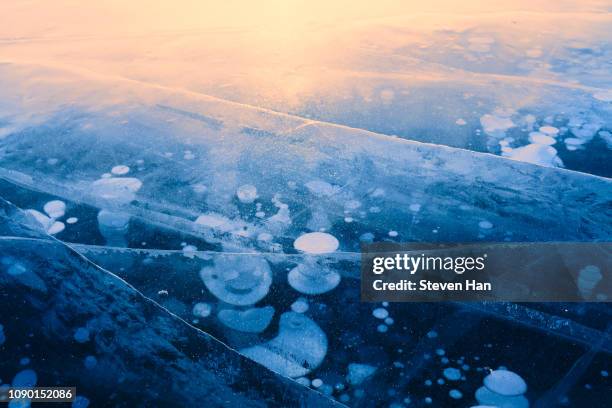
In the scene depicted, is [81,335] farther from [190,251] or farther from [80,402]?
[190,251]

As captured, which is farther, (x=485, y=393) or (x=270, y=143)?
(x=270, y=143)

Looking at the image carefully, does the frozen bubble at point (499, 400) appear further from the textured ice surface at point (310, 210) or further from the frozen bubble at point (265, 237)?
the frozen bubble at point (265, 237)

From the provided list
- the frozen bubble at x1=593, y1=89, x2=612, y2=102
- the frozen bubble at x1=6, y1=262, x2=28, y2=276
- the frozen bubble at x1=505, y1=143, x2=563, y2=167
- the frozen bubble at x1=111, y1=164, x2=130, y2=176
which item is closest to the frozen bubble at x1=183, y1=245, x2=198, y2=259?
the frozen bubble at x1=6, y1=262, x2=28, y2=276

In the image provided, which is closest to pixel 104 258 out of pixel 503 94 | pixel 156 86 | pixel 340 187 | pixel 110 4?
pixel 340 187

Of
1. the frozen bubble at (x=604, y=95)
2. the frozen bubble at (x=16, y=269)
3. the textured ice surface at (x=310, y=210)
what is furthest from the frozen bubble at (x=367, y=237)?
the frozen bubble at (x=604, y=95)

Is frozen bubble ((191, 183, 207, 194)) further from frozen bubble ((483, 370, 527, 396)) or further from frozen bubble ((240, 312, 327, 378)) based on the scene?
frozen bubble ((483, 370, 527, 396))

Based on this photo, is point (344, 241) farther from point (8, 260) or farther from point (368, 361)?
point (8, 260)
